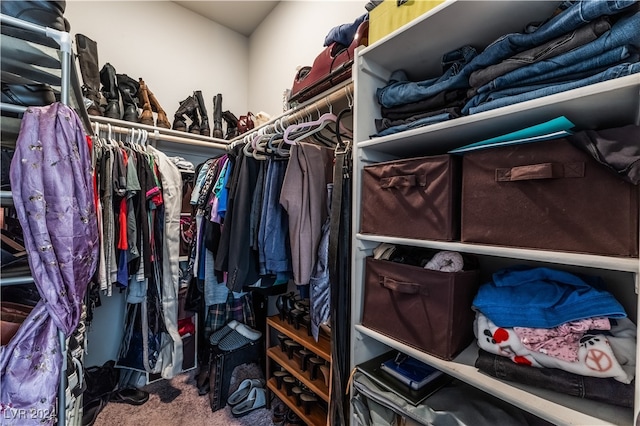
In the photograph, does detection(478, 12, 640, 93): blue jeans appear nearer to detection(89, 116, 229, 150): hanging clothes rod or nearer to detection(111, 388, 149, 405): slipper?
detection(89, 116, 229, 150): hanging clothes rod

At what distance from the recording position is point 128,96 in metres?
1.83

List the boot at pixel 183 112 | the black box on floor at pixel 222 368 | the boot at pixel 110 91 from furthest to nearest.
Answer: the boot at pixel 183 112 → the boot at pixel 110 91 → the black box on floor at pixel 222 368

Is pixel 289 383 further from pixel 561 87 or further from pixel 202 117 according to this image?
pixel 202 117

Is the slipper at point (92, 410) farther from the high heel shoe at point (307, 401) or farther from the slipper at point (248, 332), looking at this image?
the high heel shoe at point (307, 401)

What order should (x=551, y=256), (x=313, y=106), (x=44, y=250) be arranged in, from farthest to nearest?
1. (x=313, y=106)
2. (x=44, y=250)
3. (x=551, y=256)

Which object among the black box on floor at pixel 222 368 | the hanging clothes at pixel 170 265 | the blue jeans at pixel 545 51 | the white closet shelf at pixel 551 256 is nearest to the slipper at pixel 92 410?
the hanging clothes at pixel 170 265

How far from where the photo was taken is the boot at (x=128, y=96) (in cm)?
179

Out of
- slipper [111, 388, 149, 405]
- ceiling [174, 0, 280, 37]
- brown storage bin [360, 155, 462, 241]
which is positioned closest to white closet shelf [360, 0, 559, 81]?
brown storage bin [360, 155, 462, 241]

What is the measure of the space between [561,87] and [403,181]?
1.38 feet

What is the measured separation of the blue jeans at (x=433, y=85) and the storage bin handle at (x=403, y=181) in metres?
0.29

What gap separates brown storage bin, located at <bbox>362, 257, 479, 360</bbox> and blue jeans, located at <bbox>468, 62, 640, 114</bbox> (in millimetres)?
469

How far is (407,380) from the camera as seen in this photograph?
2.73 feet

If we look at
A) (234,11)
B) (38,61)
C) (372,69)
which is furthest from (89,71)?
(372,69)

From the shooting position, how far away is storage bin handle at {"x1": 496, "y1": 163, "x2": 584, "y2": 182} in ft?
1.87
